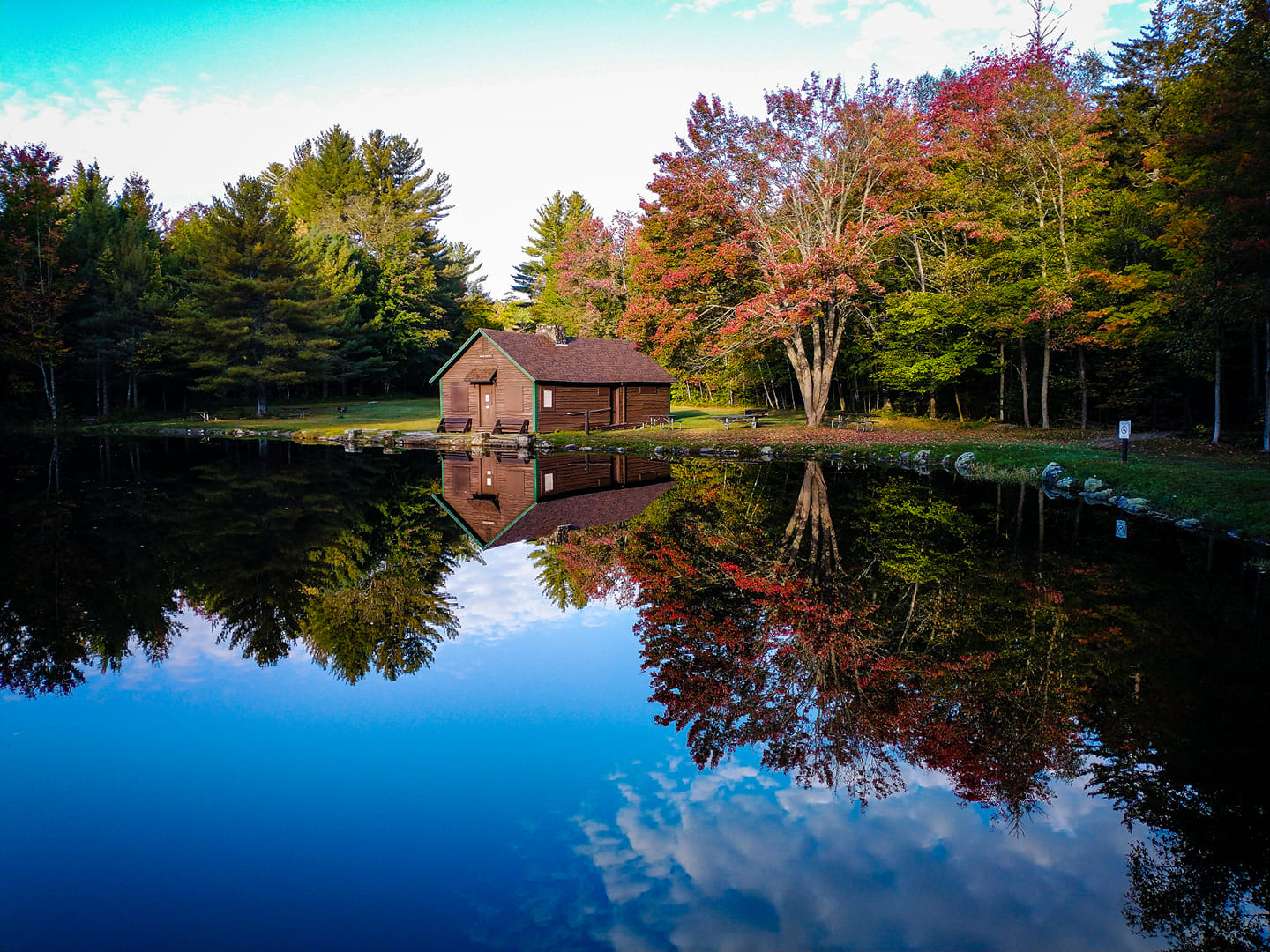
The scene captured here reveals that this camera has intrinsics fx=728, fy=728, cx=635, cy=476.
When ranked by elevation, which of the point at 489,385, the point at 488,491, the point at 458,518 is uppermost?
the point at 489,385

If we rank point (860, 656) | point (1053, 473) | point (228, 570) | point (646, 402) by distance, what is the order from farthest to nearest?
point (646, 402) < point (1053, 473) < point (228, 570) < point (860, 656)

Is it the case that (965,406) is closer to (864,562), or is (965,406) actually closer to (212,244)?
(864,562)

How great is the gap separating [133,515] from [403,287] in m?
49.4

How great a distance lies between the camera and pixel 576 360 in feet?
123

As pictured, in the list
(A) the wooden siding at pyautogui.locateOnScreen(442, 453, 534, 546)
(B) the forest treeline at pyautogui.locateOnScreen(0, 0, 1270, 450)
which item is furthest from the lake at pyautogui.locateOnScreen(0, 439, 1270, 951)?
(B) the forest treeline at pyautogui.locateOnScreen(0, 0, 1270, 450)

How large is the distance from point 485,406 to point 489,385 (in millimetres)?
1119

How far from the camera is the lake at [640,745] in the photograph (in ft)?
14.7

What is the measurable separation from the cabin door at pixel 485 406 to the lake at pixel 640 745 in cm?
2347

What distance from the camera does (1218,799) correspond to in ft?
17.9

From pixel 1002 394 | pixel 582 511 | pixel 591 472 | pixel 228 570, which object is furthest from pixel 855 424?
pixel 228 570

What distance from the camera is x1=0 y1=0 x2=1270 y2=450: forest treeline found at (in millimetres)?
21906

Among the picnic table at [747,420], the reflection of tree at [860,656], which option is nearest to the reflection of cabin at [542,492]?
the reflection of tree at [860,656]

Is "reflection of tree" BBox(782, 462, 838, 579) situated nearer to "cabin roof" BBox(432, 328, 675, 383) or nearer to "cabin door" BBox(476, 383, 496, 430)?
"cabin roof" BBox(432, 328, 675, 383)

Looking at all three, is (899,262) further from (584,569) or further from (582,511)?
(584,569)
